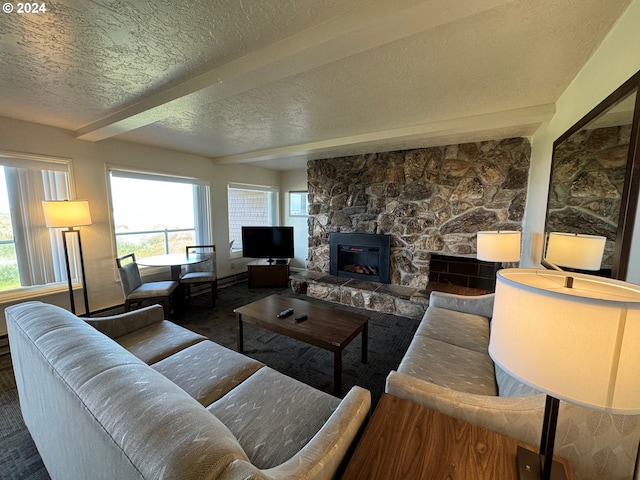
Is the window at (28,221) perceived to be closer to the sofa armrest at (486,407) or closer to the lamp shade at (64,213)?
the lamp shade at (64,213)

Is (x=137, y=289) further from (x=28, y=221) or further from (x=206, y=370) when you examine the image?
(x=206, y=370)

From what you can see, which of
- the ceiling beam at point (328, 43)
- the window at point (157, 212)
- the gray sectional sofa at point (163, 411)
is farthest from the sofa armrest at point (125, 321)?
the window at point (157, 212)

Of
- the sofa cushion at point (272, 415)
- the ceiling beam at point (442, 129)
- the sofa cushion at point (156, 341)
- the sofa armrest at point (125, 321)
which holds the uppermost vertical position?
the ceiling beam at point (442, 129)

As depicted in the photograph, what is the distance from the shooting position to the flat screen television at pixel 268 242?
4.65 meters

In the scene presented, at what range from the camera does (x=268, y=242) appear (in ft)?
15.3

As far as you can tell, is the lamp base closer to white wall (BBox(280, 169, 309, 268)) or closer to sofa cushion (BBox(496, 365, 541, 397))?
sofa cushion (BBox(496, 365, 541, 397))

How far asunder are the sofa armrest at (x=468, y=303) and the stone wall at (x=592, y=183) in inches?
30.8

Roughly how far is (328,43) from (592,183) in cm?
160

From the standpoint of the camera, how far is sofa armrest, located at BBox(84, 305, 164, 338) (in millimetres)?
1851

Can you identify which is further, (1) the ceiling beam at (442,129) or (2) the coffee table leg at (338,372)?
(1) the ceiling beam at (442,129)

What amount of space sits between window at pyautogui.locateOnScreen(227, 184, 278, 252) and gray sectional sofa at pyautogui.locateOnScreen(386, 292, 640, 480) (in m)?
4.24

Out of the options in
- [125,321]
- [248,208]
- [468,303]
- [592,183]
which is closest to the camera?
[592,183]

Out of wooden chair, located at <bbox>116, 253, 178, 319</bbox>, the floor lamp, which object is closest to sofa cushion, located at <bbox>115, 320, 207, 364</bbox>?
wooden chair, located at <bbox>116, 253, 178, 319</bbox>

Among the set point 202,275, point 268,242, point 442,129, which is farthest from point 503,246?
point 202,275
